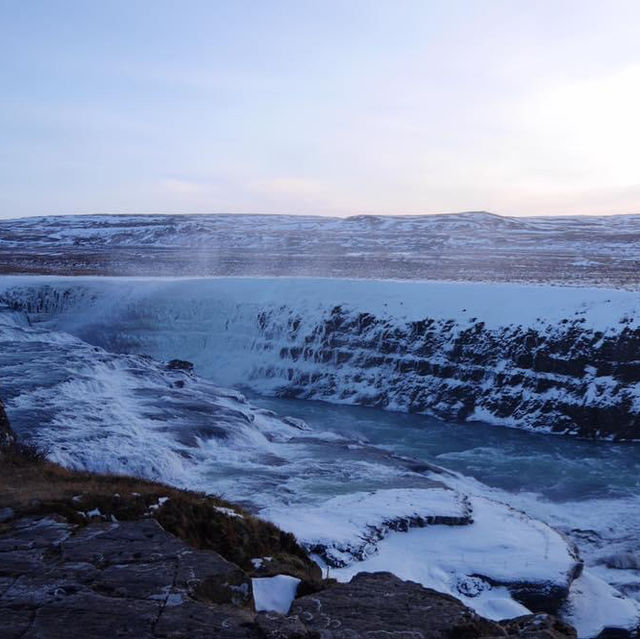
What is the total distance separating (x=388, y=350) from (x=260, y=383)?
644 centimetres

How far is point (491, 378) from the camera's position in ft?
97.5

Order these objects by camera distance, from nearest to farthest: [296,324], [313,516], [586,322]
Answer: [313,516]
[586,322]
[296,324]

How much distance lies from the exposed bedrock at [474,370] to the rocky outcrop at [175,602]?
21475 mm

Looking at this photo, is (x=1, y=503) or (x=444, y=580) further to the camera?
(x=444, y=580)

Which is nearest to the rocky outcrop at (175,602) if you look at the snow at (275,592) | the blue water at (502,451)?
the snow at (275,592)

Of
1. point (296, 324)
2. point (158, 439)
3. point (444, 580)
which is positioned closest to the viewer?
point (444, 580)

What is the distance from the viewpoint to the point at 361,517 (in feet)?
48.3

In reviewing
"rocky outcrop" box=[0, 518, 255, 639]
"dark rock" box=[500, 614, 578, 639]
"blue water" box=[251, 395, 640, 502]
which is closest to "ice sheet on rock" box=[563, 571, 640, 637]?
"dark rock" box=[500, 614, 578, 639]

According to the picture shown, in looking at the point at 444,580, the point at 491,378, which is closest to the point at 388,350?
the point at 491,378

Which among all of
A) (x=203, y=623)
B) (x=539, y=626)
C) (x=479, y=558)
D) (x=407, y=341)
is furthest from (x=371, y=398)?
(x=203, y=623)

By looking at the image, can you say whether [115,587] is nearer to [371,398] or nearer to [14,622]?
[14,622]

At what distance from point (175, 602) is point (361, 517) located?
936 centimetres

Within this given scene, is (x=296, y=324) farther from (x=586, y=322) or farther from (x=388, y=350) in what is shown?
(x=586, y=322)

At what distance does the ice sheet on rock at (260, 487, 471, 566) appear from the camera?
1284 cm
